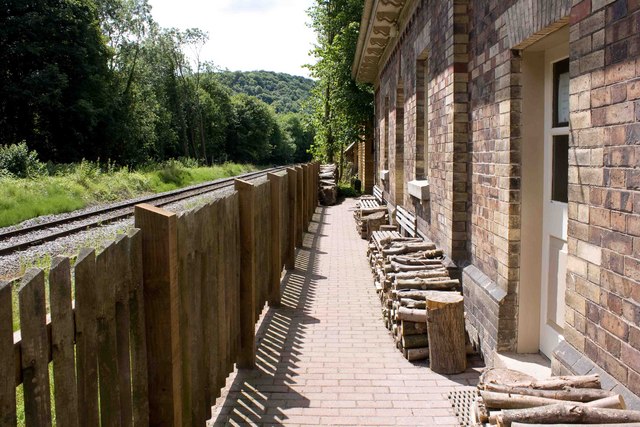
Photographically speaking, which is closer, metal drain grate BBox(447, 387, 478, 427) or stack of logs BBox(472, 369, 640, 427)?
stack of logs BBox(472, 369, 640, 427)

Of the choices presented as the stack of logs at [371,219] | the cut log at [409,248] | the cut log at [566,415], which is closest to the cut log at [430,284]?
the cut log at [409,248]

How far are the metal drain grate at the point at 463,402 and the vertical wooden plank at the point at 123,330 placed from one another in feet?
7.17

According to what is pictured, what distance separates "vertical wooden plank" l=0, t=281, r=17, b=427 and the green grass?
14.0 meters

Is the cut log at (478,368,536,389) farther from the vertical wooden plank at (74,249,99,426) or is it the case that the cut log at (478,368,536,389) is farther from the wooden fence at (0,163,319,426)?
the vertical wooden plank at (74,249,99,426)

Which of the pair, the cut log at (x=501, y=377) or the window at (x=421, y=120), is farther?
the window at (x=421, y=120)

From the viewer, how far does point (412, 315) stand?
4.96 m

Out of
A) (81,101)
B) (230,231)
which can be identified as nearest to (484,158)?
(230,231)

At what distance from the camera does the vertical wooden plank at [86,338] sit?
1.99 meters

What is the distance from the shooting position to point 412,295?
5223 millimetres

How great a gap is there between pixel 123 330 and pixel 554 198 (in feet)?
10.2

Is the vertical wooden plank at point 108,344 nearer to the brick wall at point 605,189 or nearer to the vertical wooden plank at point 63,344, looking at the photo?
the vertical wooden plank at point 63,344

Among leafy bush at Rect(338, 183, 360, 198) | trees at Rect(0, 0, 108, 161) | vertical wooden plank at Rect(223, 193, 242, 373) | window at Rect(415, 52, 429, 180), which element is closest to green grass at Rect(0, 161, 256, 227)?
trees at Rect(0, 0, 108, 161)

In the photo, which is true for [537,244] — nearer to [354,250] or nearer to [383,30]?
[354,250]

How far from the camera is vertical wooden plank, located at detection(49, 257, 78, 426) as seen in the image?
183 centimetres
